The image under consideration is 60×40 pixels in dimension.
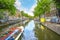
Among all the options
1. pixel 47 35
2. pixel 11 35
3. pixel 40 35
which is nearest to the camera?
pixel 11 35

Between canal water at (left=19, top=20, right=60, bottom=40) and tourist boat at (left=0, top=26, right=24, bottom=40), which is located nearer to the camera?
tourist boat at (left=0, top=26, right=24, bottom=40)

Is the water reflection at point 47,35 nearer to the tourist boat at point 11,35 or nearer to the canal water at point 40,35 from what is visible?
the canal water at point 40,35

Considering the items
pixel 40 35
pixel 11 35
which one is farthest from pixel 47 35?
pixel 11 35

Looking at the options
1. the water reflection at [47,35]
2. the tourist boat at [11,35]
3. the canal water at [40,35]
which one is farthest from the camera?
the canal water at [40,35]

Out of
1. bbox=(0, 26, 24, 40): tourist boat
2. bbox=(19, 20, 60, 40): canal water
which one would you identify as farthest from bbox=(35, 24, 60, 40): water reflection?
bbox=(0, 26, 24, 40): tourist boat

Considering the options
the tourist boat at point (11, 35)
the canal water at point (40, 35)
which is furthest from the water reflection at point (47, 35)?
the tourist boat at point (11, 35)

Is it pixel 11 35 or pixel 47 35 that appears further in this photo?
pixel 47 35

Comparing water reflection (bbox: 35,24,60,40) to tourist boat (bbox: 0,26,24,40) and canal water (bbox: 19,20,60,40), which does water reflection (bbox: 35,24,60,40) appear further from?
tourist boat (bbox: 0,26,24,40)

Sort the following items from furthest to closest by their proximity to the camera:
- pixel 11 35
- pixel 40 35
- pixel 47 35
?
pixel 40 35
pixel 47 35
pixel 11 35

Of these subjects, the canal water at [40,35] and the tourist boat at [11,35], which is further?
the canal water at [40,35]

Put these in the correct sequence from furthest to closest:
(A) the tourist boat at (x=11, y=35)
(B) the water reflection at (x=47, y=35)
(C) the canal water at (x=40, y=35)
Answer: (C) the canal water at (x=40, y=35)
(B) the water reflection at (x=47, y=35)
(A) the tourist boat at (x=11, y=35)

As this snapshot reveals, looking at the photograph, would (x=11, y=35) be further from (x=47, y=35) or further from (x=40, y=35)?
(x=47, y=35)

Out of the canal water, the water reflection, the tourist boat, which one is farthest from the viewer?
the canal water

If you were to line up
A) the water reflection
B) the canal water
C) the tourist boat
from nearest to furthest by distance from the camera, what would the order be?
1. the tourist boat
2. the water reflection
3. the canal water
